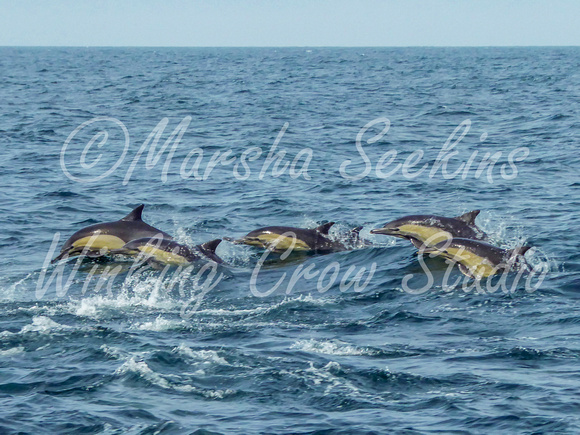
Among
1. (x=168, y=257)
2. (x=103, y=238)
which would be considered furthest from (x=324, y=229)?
(x=103, y=238)

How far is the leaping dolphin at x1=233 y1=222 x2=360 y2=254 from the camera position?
67.1ft

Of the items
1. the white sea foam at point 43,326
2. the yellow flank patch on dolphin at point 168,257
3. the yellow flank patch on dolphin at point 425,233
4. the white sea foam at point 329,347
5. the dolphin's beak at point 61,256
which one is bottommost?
the white sea foam at point 43,326

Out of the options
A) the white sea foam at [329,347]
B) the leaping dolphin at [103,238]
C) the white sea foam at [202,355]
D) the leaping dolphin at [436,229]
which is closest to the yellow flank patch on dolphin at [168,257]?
the leaping dolphin at [103,238]

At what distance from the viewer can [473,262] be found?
17.5 meters

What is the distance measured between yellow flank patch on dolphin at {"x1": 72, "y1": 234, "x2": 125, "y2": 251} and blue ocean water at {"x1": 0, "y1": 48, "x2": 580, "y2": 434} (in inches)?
22.1

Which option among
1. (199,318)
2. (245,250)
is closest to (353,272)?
(245,250)

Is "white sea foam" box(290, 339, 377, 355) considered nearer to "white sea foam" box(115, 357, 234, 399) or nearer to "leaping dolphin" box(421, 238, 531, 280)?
"white sea foam" box(115, 357, 234, 399)

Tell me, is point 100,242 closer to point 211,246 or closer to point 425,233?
point 211,246

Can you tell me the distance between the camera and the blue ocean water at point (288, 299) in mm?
11539

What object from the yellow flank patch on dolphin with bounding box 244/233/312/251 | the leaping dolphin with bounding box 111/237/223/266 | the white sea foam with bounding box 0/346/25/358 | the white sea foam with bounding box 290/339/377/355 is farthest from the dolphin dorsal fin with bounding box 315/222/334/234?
the white sea foam with bounding box 0/346/25/358

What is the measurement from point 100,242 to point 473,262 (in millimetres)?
8423

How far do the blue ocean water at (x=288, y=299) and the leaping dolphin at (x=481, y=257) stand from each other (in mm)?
363

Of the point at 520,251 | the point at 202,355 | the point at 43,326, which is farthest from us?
the point at 520,251

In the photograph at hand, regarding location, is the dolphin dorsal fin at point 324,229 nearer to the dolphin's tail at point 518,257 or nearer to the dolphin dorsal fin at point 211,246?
the dolphin dorsal fin at point 211,246
